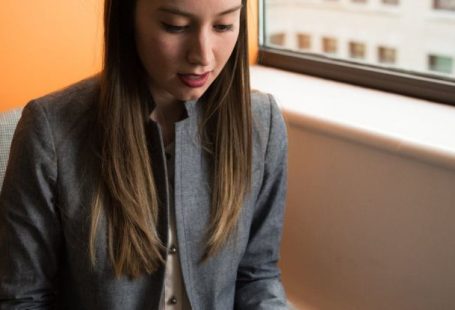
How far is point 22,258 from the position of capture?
88cm

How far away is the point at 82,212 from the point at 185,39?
29 centimetres

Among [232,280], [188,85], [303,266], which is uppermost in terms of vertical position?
[188,85]

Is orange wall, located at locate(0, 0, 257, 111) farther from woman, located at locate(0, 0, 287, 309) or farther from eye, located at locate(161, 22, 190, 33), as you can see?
eye, located at locate(161, 22, 190, 33)

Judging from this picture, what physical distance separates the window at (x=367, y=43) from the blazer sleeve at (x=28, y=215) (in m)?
0.89

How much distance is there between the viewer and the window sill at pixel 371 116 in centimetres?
115

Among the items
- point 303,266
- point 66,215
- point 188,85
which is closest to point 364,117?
point 303,266

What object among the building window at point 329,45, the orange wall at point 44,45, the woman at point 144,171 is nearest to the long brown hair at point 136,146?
the woman at point 144,171

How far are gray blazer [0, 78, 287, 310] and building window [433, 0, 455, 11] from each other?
57 cm

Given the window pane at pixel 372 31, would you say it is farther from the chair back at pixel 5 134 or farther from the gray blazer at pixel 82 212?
the chair back at pixel 5 134

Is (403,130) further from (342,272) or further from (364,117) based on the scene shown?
(342,272)

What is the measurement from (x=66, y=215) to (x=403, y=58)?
0.94 metres

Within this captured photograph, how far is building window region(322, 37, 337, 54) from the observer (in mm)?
1617

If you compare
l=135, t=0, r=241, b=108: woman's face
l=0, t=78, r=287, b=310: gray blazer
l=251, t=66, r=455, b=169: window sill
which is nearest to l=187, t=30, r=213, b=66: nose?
l=135, t=0, r=241, b=108: woman's face

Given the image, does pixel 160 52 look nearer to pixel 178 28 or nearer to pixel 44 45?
pixel 178 28
